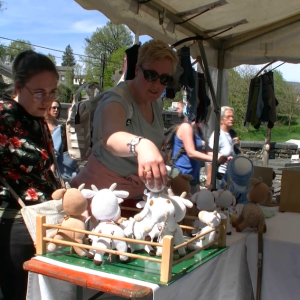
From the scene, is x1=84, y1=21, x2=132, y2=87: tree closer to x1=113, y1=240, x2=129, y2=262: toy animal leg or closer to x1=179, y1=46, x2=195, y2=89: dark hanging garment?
x1=179, y1=46, x2=195, y2=89: dark hanging garment

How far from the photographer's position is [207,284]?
1294 mm

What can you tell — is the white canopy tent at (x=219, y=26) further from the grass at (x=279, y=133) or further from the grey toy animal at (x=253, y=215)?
the grass at (x=279, y=133)

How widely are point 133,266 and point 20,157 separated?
1.80 ft

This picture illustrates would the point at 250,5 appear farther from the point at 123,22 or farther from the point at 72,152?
the point at 72,152

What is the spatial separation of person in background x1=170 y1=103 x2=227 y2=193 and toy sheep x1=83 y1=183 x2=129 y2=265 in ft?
5.75

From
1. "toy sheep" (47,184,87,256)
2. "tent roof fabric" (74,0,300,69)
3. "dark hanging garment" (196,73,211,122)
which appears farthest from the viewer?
"dark hanging garment" (196,73,211,122)

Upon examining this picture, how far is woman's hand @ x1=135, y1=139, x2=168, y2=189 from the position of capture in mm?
1035

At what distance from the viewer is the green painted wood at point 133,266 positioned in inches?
41.4

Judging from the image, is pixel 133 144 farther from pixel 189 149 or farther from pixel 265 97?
pixel 265 97

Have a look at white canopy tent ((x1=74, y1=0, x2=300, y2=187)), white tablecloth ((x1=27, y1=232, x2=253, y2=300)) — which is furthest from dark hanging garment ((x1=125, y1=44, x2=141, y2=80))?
white tablecloth ((x1=27, y1=232, x2=253, y2=300))

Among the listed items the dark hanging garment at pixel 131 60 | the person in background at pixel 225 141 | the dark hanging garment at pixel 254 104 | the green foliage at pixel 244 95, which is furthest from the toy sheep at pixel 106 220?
the green foliage at pixel 244 95

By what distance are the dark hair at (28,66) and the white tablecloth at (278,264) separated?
3.32 ft

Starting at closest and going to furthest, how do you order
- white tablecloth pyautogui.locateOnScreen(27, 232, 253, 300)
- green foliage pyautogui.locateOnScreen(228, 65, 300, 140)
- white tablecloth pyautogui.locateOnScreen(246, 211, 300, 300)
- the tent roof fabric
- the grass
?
white tablecloth pyautogui.locateOnScreen(27, 232, 253, 300)
white tablecloth pyautogui.locateOnScreen(246, 211, 300, 300)
the tent roof fabric
green foliage pyautogui.locateOnScreen(228, 65, 300, 140)
the grass

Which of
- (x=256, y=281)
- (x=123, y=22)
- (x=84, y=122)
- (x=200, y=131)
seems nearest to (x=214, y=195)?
(x=256, y=281)
